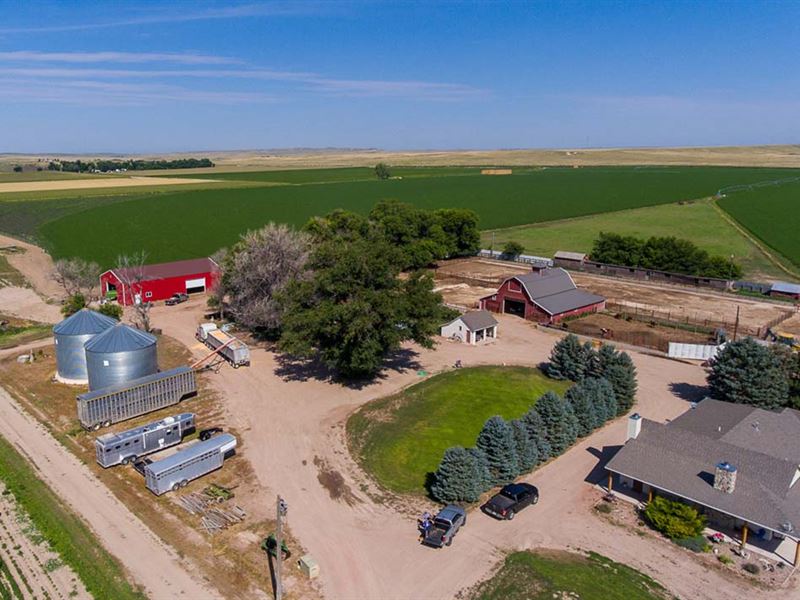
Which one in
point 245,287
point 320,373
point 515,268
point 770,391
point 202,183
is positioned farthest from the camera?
point 202,183

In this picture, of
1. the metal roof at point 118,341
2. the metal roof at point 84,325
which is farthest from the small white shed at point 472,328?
the metal roof at point 84,325

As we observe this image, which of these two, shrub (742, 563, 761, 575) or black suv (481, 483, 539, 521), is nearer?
shrub (742, 563, 761, 575)

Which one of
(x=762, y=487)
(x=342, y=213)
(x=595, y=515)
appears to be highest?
(x=342, y=213)

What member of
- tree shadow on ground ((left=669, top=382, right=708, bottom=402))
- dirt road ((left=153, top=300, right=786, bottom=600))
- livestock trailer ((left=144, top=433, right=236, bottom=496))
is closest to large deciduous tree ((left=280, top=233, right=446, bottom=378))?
dirt road ((left=153, top=300, right=786, bottom=600))

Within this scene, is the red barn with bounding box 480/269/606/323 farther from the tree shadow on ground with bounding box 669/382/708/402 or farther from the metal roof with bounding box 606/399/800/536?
the metal roof with bounding box 606/399/800/536

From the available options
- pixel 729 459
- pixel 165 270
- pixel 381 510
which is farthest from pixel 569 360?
pixel 165 270

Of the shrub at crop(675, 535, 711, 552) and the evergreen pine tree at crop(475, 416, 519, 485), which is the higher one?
the evergreen pine tree at crop(475, 416, 519, 485)

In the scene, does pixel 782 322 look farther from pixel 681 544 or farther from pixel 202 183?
pixel 202 183

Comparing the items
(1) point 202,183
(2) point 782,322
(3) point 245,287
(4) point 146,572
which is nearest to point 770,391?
(2) point 782,322
